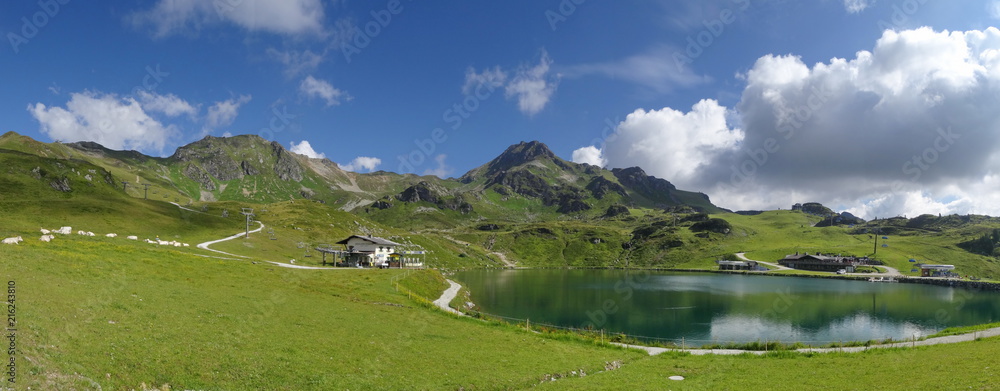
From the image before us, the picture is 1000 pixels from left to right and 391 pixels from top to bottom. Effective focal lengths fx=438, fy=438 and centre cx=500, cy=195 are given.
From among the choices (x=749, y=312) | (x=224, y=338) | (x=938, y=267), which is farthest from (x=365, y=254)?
(x=938, y=267)

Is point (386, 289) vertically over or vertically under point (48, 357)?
under

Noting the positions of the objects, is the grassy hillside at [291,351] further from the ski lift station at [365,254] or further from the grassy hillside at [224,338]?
the ski lift station at [365,254]

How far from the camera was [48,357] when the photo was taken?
18156 millimetres

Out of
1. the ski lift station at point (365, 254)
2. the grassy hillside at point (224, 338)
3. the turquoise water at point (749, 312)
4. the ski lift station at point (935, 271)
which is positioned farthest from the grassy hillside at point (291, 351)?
the ski lift station at point (935, 271)

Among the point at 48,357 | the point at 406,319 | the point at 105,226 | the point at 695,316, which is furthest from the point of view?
the point at 105,226

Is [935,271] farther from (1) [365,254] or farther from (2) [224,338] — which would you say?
(2) [224,338]

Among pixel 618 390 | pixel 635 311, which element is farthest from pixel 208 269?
pixel 635 311

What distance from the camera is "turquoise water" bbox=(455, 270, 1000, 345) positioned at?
6788 centimetres

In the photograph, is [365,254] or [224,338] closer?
[224,338]

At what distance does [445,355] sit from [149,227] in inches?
4742

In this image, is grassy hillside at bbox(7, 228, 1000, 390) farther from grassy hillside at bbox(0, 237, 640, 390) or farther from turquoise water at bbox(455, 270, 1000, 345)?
turquoise water at bbox(455, 270, 1000, 345)

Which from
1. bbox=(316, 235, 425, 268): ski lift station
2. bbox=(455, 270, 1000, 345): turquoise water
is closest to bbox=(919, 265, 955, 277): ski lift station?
bbox=(455, 270, 1000, 345): turquoise water

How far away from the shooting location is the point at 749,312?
8856 cm

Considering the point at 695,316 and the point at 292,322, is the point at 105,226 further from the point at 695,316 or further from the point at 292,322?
the point at 695,316
